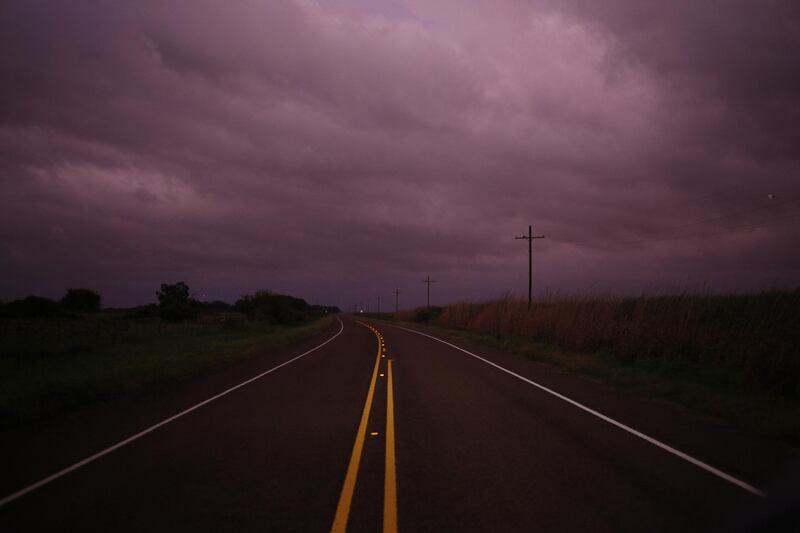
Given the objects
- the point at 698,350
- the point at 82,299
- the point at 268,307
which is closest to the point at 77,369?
the point at 698,350

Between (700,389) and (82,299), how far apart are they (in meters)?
113

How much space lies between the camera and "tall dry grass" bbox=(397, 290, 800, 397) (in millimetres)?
14176

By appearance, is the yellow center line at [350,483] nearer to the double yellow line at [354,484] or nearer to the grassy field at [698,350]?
the double yellow line at [354,484]

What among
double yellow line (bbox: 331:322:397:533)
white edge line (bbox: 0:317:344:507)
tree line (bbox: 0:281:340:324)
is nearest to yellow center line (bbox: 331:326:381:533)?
double yellow line (bbox: 331:322:397:533)

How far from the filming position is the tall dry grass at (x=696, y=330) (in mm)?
14176

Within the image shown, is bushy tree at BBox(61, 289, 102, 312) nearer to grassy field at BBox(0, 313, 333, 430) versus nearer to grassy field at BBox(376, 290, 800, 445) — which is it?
grassy field at BBox(0, 313, 333, 430)

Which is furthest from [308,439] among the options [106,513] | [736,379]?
[736,379]

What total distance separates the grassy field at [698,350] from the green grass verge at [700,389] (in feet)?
0.06

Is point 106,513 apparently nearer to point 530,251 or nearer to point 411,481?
point 411,481

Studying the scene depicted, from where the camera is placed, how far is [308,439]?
8695 mm

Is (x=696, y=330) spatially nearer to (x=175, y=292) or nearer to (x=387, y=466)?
(x=387, y=466)

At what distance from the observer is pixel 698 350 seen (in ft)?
59.5

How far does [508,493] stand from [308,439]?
3.70 metres

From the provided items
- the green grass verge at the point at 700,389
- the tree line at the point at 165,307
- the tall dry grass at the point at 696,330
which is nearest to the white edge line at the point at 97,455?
the green grass verge at the point at 700,389
